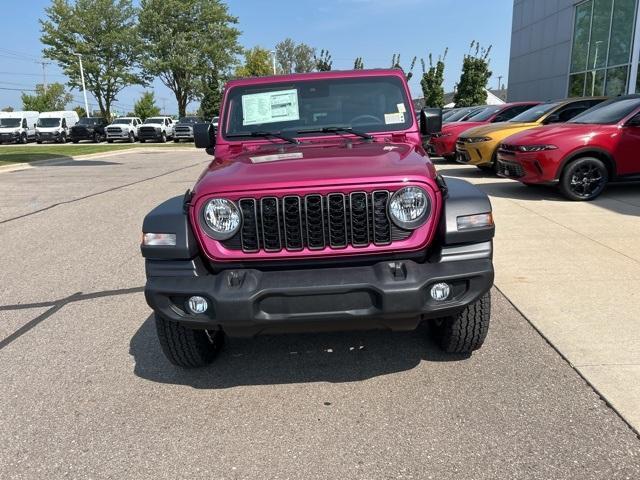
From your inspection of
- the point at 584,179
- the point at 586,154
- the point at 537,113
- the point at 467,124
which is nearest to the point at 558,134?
the point at 586,154

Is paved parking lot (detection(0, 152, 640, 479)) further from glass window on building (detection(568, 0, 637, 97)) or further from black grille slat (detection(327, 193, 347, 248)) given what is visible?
glass window on building (detection(568, 0, 637, 97))

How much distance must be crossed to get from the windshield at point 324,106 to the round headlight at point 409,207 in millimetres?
1314

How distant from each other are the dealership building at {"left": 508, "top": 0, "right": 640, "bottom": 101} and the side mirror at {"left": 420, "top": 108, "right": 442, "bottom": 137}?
671 inches

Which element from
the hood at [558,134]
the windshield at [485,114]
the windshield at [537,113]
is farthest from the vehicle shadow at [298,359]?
the windshield at [485,114]

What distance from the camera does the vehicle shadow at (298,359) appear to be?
336 cm

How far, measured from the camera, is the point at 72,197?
11.2 meters

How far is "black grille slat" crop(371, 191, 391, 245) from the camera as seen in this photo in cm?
287

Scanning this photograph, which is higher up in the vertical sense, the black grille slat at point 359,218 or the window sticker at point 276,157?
the window sticker at point 276,157

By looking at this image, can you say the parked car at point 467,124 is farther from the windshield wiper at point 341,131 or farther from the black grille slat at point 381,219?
the black grille slat at point 381,219

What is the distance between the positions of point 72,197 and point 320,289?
1004 cm

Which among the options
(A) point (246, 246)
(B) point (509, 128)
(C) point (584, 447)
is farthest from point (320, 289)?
(B) point (509, 128)

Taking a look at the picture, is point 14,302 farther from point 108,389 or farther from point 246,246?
point 246,246

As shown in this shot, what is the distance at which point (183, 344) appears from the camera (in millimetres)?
3258

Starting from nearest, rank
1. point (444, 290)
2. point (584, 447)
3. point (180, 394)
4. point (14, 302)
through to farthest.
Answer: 1. point (584, 447)
2. point (444, 290)
3. point (180, 394)
4. point (14, 302)
